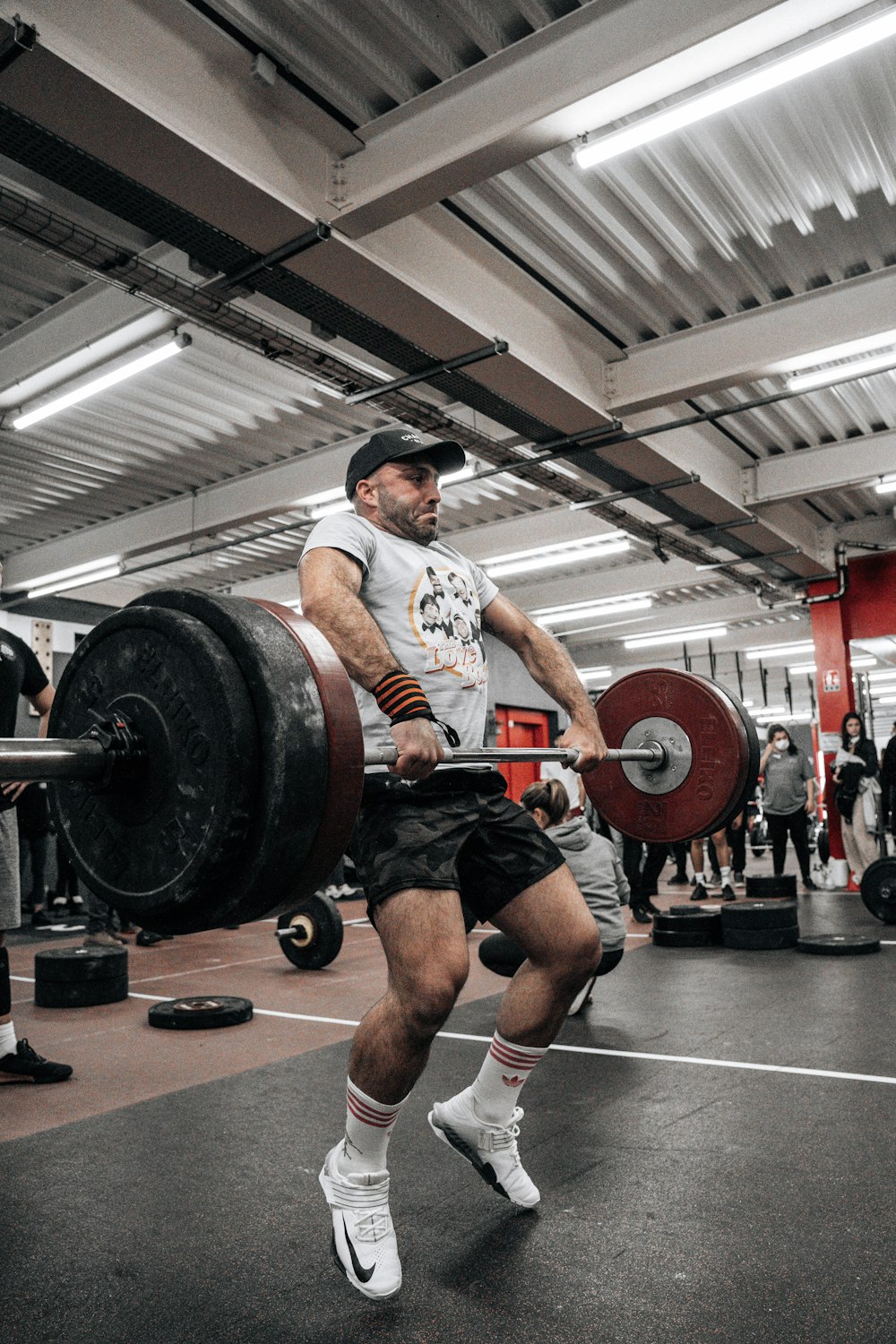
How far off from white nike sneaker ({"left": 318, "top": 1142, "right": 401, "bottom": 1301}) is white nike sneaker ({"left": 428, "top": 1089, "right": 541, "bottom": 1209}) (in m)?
0.23

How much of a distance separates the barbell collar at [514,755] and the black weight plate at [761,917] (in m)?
2.57

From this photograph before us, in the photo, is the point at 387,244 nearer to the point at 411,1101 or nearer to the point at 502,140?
the point at 502,140

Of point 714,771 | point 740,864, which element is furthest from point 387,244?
point 740,864

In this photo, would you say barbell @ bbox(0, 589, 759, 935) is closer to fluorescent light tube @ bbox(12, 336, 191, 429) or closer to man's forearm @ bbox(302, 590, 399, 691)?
man's forearm @ bbox(302, 590, 399, 691)

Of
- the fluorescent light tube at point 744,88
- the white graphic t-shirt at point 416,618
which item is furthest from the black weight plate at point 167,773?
the fluorescent light tube at point 744,88

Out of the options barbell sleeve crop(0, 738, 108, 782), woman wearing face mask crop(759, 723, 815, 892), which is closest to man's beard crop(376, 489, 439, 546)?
barbell sleeve crop(0, 738, 108, 782)

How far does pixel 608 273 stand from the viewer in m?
4.20

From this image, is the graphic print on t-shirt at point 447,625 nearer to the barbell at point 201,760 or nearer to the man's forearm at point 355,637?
the man's forearm at point 355,637

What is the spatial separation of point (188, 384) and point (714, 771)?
3.98 metres

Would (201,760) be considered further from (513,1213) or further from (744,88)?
(744,88)

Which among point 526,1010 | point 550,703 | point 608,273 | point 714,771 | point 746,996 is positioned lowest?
point 746,996

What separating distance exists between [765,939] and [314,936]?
2.01m

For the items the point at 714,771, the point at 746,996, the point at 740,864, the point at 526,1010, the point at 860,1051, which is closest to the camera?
the point at 526,1010

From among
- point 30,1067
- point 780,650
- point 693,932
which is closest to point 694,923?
point 693,932
